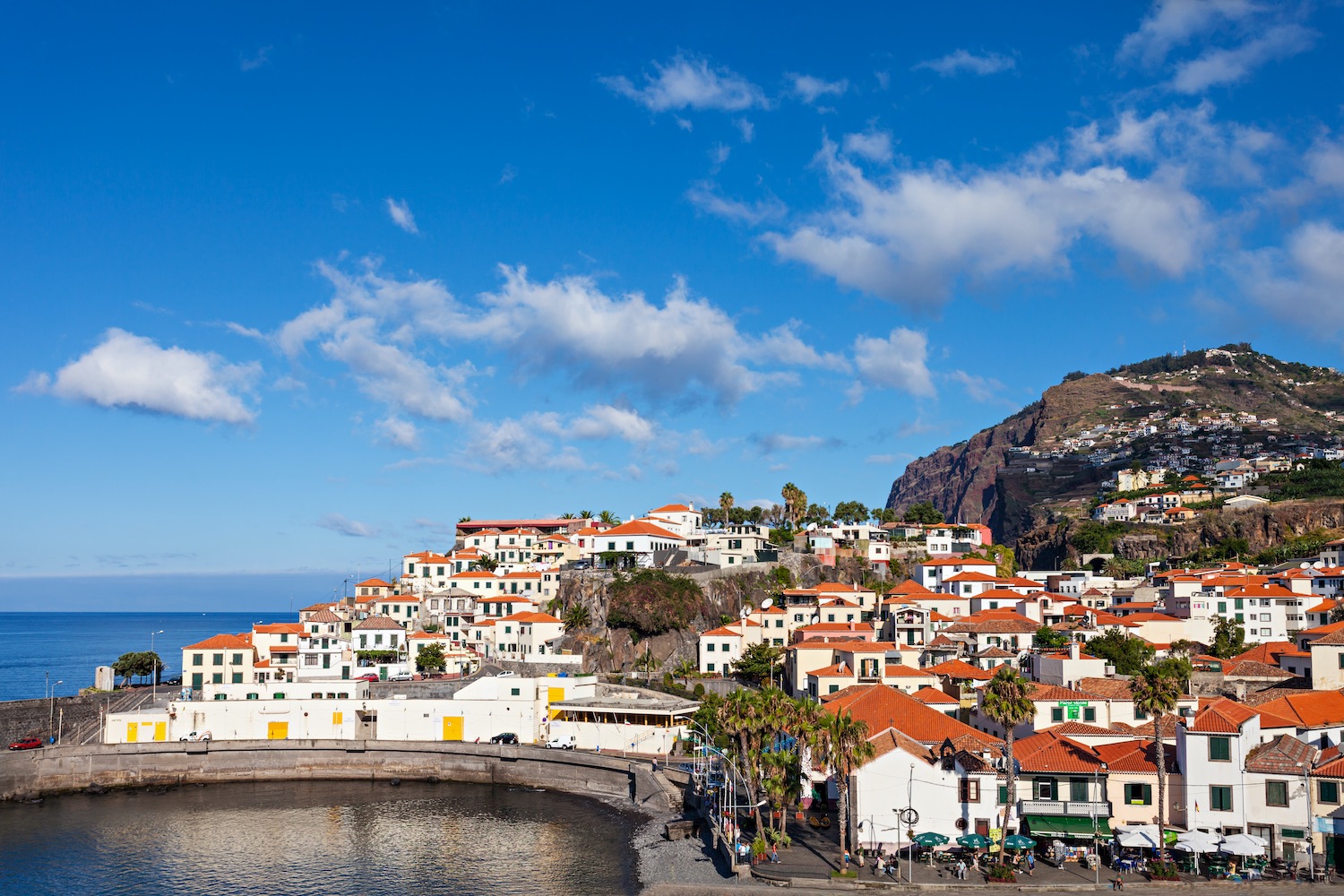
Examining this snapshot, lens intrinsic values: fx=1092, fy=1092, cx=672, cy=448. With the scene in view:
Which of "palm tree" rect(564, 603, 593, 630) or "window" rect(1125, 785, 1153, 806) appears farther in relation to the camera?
"palm tree" rect(564, 603, 593, 630)

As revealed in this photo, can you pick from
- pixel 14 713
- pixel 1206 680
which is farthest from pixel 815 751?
pixel 14 713

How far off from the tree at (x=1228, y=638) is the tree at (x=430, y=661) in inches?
2688

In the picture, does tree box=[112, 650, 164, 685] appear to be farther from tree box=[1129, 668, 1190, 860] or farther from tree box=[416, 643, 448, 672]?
tree box=[1129, 668, 1190, 860]

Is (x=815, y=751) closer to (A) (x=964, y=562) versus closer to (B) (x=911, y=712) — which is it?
(B) (x=911, y=712)

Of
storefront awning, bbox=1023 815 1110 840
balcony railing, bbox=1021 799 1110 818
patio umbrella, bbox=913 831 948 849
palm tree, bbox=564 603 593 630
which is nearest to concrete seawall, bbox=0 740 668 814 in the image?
palm tree, bbox=564 603 593 630

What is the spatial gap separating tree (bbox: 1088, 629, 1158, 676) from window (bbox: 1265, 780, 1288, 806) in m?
32.1

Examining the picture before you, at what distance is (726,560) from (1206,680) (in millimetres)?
61763

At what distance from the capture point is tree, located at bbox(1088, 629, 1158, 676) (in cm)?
8212

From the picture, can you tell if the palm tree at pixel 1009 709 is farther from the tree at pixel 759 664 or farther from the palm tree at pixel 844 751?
the tree at pixel 759 664

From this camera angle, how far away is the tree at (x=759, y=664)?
96.2 meters

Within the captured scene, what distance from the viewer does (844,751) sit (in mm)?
49219

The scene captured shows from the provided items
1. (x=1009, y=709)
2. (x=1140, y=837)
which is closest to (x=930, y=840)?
(x=1009, y=709)

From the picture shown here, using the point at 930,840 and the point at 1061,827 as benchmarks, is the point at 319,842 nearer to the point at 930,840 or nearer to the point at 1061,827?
the point at 930,840

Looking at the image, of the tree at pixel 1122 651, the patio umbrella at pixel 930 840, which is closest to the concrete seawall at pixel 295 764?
the patio umbrella at pixel 930 840
